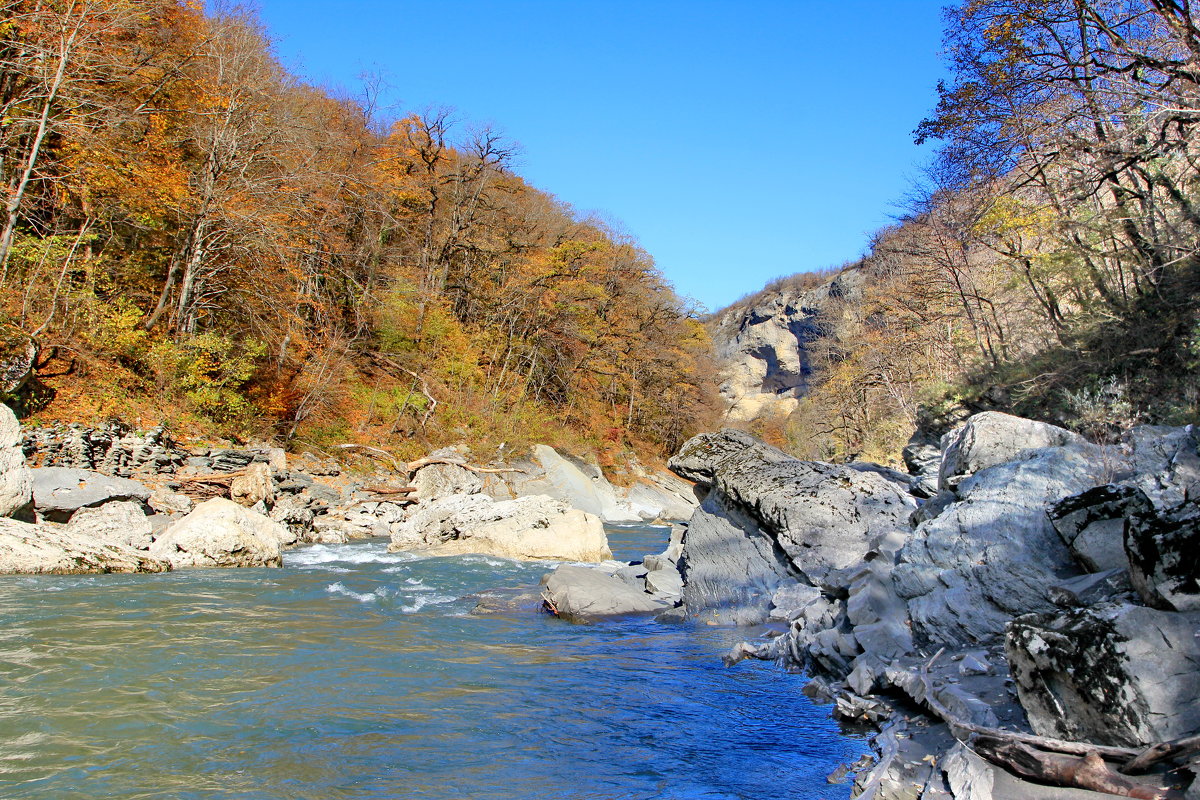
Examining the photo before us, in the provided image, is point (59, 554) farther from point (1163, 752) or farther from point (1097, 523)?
point (1097, 523)

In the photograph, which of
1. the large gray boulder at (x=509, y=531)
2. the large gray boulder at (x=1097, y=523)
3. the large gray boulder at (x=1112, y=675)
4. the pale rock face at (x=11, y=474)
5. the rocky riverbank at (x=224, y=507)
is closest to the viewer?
the large gray boulder at (x=1112, y=675)

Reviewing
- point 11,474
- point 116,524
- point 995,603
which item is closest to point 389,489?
point 116,524

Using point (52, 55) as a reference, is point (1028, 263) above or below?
below

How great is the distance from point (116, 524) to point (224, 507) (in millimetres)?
1488

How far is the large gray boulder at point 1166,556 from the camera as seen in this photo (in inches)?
148

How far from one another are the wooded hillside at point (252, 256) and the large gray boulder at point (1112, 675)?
16322 millimetres

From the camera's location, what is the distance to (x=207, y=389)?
17422mm

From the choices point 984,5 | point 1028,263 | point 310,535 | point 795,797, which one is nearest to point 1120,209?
point 1028,263

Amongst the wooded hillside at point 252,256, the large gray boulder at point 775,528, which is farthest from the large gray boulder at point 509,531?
the wooded hillside at point 252,256

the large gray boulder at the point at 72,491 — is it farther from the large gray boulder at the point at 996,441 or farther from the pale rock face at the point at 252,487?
the large gray boulder at the point at 996,441

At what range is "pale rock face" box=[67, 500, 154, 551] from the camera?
10797mm

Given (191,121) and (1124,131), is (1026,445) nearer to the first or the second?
(1124,131)

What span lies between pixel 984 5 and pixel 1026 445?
838cm

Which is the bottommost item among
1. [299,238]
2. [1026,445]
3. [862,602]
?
[862,602]
